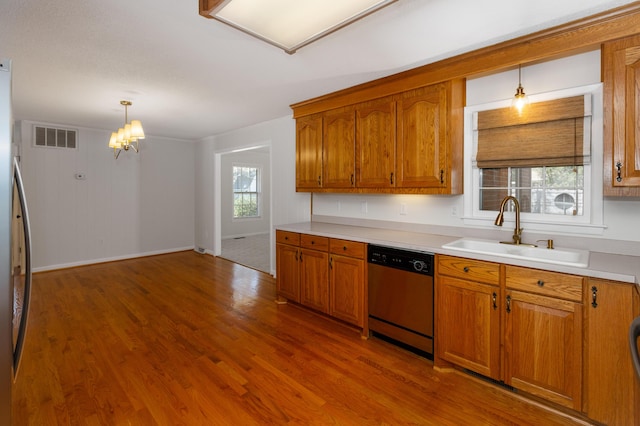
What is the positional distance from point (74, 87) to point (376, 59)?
3187 mm

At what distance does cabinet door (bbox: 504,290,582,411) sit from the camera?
187 centimetres

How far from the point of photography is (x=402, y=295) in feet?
8.70

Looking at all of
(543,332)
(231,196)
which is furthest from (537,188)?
(231,196)

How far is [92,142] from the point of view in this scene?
18.5 ft

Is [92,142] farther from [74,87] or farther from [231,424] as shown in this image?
[231,424]

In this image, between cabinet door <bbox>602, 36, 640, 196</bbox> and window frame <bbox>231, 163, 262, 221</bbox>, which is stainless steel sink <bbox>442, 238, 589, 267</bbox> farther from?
window frame <bbox>231, 163, 262, 221</bbox>

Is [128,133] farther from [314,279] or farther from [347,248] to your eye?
[347,248]

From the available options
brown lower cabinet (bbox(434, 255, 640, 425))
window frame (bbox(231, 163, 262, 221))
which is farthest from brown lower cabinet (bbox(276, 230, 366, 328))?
window frame (bbox(231, 163, 262, 221))

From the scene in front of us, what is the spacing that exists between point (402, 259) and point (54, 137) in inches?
235

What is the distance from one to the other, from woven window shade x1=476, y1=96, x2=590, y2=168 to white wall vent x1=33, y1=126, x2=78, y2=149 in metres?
6.27

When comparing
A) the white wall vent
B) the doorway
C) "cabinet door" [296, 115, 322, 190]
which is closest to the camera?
"cabinet door" [296, 115, 322, 190]

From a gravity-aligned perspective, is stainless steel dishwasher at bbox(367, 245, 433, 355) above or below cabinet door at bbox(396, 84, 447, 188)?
below

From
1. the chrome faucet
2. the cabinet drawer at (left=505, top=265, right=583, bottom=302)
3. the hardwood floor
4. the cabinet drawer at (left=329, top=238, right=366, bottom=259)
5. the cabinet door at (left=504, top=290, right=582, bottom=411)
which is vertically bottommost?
the hardwood floor

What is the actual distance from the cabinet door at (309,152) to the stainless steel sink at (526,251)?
5.82 ft
